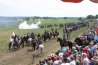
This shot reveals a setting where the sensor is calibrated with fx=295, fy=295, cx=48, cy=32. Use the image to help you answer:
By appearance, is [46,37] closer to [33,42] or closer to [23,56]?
[33,42]

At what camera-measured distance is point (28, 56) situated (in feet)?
88.9

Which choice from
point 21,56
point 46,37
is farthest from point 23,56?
point 46,37

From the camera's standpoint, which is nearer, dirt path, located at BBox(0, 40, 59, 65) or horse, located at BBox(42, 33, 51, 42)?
dirt path, located at BBox(0, 40, 59, 65)

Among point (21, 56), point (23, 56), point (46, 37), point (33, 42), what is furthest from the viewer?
point (46, 37)

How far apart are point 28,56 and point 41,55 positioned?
1.46 meters

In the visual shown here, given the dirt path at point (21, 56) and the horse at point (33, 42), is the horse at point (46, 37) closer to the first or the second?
the dirt path at point (21, 56)

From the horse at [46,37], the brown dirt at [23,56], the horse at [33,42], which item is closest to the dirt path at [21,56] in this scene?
the brown dirt at [23,56]

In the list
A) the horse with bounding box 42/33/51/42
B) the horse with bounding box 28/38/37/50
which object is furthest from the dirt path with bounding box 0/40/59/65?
the horse with bounding box 42/33/51/42

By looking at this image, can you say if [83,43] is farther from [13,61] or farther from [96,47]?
[13,61]

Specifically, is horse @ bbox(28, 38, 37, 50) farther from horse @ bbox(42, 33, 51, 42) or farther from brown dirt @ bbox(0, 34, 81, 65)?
horse @ bbox(42, 33, 51, 42)

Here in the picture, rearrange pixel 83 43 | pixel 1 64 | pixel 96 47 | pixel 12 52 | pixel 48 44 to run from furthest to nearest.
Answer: pixel 48 44, pixel 12 52, pixel 1 64, pixel 83 43, pixel 96 47

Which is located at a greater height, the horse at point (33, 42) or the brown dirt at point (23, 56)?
the horse at point (33, 42)

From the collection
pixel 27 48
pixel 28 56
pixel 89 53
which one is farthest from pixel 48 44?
pixel 89 53

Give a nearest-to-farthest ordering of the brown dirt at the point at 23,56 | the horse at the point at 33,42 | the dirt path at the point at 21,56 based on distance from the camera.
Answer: the brown dirt at the point at 23,56 → the dirt path at the point at 21,56 → the horse at the point at 33,42
